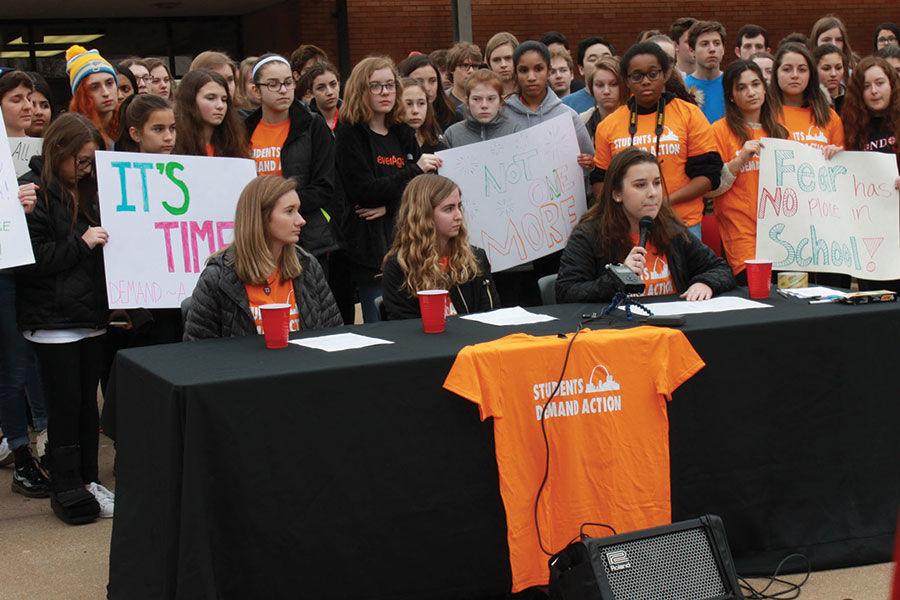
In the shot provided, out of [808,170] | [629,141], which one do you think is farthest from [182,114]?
[808,170]

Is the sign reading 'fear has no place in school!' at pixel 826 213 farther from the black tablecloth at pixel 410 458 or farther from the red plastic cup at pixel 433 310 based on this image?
the red plastic cup at pixel 433 310

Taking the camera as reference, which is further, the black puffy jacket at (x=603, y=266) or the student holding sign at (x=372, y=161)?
the student holding sign at (x=372, y=161)

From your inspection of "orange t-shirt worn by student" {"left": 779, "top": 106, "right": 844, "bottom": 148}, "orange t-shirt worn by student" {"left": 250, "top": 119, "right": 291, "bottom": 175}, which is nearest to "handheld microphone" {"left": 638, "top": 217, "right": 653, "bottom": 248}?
"orange t-shirt worn by student" {"left": 779, "top": 106, "right": 844, "bottom": 148}

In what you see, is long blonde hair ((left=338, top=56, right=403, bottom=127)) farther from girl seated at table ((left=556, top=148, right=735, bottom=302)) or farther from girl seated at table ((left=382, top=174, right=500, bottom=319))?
girl seated at table ((left=556, top=148, right=735, bottom=302))

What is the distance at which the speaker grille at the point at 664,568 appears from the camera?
4.04 m

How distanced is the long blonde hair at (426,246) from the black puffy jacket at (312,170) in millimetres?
1220

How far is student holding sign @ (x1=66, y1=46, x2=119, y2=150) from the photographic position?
6.71m

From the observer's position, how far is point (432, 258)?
18.0 ft

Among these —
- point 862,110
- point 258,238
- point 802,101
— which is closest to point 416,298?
point 258,238

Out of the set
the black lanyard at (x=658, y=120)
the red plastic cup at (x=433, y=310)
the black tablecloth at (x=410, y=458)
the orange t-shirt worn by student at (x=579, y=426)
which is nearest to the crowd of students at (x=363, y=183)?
the black lanyard at (x=658, y=120)

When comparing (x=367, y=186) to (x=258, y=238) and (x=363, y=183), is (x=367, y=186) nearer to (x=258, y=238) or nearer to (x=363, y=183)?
(x=363, y=183)

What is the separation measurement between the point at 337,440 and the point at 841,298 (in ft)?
7.68

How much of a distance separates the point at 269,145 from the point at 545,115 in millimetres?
1707

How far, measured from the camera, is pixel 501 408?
4.41 metres
